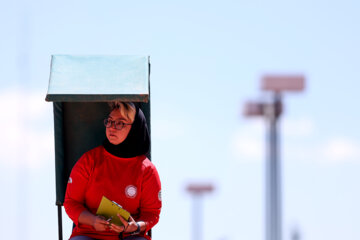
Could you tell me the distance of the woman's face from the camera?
6.55 metres

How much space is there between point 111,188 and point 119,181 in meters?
0.09

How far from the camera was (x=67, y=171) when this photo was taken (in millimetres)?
7281

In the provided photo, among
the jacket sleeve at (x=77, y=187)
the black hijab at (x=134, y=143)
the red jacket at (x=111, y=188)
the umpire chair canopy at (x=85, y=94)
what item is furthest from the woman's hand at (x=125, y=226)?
the umpire chair canopy at (x=85, y=94)

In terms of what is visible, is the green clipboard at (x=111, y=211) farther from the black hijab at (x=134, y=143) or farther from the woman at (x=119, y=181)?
the black hijab at (x=134, y=143)

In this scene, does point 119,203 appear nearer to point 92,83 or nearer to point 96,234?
point 96,234

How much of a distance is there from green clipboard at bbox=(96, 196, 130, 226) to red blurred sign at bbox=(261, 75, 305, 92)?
Result: 60.6 feet

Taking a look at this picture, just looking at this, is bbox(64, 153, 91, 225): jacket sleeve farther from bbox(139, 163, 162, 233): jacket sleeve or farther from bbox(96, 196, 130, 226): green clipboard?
bbox(139, 163, 162, 233): jacket sleeve

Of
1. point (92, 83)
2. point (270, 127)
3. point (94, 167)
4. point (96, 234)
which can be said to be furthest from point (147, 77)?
point (270, 127)

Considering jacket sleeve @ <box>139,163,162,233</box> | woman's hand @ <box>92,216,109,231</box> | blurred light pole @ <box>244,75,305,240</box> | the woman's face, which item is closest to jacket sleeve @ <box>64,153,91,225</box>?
woman's hand @ <box>92,216,109,231</box>

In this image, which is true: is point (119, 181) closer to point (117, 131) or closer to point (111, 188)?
point (111, 188)

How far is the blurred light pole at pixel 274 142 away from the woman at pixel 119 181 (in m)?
17.3

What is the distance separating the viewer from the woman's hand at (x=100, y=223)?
246 inches

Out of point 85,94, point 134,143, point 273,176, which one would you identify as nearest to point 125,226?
point 134,143

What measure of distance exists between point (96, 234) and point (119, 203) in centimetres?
32
